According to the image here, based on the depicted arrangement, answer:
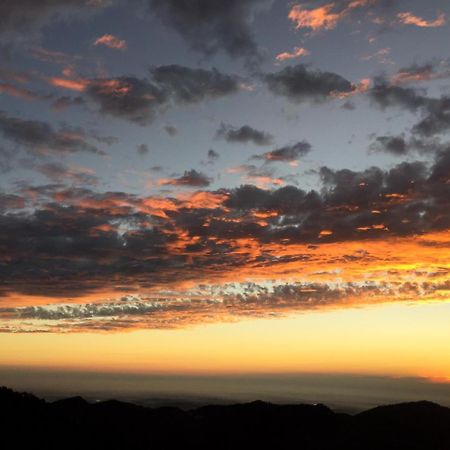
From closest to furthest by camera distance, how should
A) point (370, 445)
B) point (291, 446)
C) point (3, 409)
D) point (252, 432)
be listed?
point (3, 409)
point (370, 445)
point (291, 446)
point (252, 432)

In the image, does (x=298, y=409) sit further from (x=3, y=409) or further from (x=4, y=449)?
(x=4, y=449)

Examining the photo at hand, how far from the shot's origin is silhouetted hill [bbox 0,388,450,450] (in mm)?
113938

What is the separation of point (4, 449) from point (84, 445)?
17113 millimetres

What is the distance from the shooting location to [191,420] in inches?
6550

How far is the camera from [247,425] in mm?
163125

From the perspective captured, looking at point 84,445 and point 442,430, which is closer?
point 84,445

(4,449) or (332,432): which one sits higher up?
(4,449)

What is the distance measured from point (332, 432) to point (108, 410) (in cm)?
7084

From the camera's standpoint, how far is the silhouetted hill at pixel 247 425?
114m

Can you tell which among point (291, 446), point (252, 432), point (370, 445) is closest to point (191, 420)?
point (252, 432)

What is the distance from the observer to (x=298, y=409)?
177 m

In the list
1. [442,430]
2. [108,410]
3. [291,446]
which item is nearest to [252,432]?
[291,446]

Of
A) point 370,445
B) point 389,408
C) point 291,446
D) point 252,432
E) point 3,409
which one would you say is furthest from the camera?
point 389,408

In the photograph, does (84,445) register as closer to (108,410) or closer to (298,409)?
(108,410)
